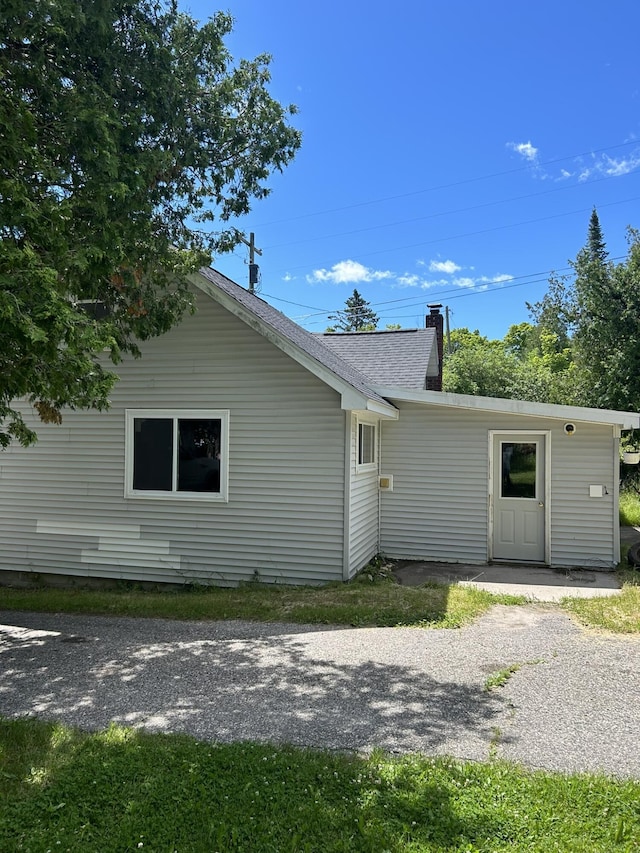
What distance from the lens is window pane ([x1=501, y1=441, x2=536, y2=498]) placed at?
9680 millimetres

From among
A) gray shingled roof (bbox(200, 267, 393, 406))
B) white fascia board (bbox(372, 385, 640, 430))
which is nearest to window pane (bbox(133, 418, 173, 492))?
gray shingled roof (bbox(200, 267, 393, 406))

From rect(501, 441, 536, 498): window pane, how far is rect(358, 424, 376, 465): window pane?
2.26 m

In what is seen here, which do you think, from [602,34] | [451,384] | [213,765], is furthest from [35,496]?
[451,384]

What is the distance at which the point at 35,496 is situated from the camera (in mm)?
9219

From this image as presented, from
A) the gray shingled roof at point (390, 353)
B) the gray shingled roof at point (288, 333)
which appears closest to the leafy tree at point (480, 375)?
the gray shingled roof at point (390, 353)

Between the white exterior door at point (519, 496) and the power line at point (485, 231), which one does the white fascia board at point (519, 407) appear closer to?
the white exterior door at point (519, 496)

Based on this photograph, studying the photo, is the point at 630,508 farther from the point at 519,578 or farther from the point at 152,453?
the point at 152,453

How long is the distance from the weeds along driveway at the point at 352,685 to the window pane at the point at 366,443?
3.24 meters

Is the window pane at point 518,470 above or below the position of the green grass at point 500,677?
above

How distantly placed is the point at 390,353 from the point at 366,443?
554 cm

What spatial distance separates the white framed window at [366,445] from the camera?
8922mm

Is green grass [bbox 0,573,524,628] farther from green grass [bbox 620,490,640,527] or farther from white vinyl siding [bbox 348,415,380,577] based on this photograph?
green grass [bbox 620,490,640,527]

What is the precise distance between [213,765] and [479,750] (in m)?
1.63

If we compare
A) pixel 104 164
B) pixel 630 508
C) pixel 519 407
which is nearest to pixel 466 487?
pixel 519 407
